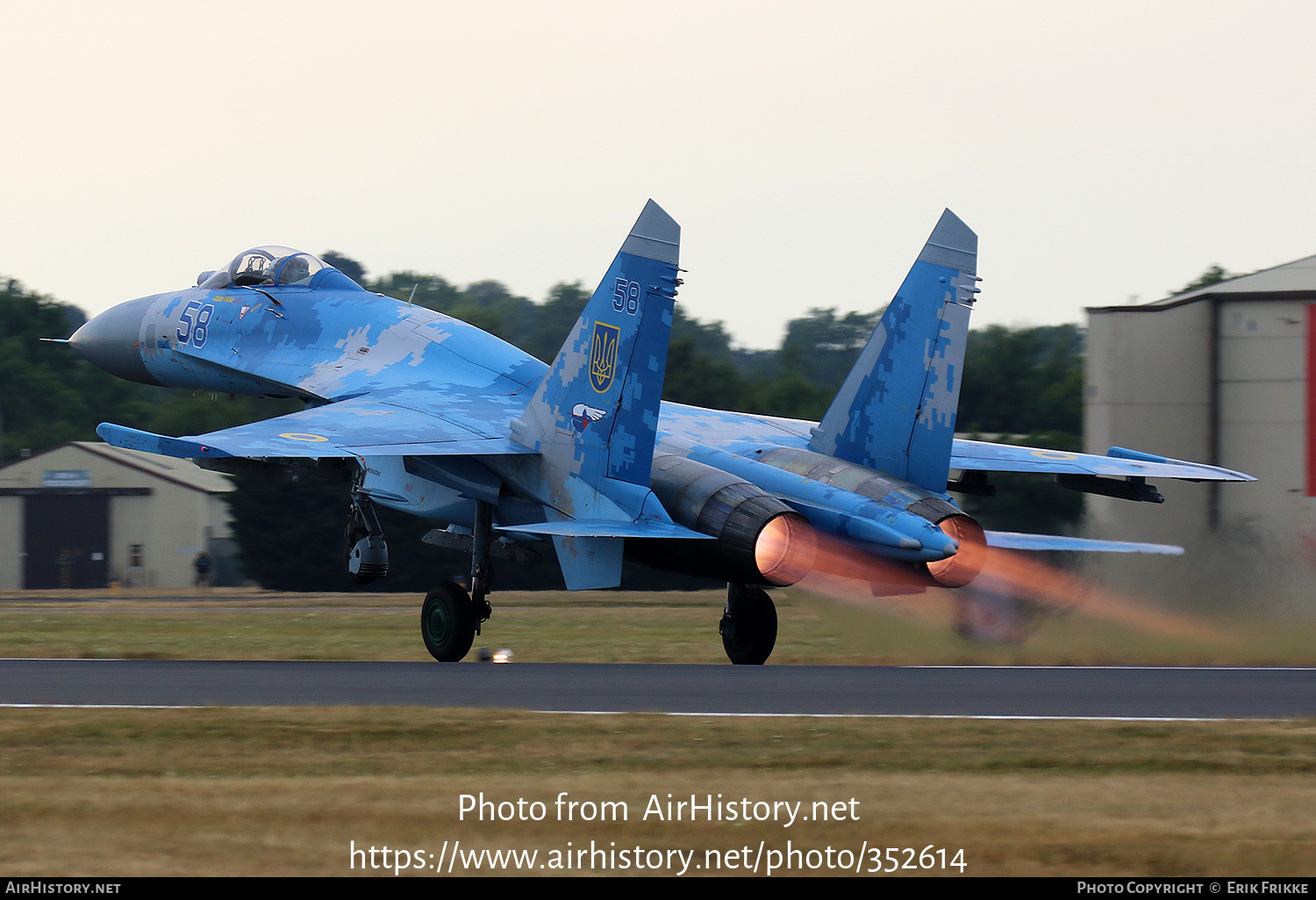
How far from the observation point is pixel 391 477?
729 inches

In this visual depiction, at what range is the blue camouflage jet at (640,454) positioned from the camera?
52.1 feet

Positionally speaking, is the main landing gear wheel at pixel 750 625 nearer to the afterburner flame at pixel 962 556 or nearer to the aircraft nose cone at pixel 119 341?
the afterburner flame at pixel 962 556

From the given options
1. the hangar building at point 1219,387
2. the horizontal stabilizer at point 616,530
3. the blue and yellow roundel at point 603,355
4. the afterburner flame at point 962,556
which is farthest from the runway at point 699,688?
the hangar building at point 1219,387

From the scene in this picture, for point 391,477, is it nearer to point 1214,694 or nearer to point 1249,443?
point 1214,694

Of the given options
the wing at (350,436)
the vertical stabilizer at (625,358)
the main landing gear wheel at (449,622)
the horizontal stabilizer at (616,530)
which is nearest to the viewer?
the horizontal stabilizer at (616,530)

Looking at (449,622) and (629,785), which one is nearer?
(629,785)

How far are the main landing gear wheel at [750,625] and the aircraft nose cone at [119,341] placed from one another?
30.1 ft

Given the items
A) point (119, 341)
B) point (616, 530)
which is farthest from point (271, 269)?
point (616, 530)

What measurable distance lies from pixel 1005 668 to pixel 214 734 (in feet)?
27.5

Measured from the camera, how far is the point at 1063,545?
56.4 feet

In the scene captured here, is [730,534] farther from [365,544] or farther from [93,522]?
[93,522]

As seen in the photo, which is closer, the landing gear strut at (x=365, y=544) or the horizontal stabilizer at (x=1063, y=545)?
the horizontal stabilizer at (x=1063, y=545)

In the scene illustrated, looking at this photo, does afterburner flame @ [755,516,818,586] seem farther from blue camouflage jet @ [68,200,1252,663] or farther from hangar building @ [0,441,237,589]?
hangar building @ [0,441,237,589]

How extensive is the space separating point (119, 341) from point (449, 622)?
24.3 ft
